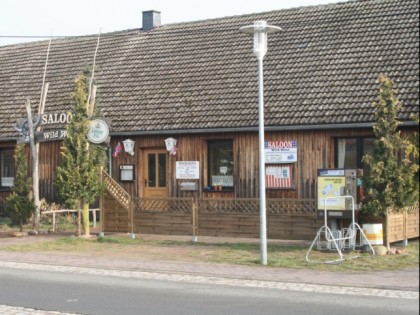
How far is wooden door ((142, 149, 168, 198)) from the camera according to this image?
2370 centimetres

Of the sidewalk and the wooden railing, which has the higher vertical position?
the wooden railing

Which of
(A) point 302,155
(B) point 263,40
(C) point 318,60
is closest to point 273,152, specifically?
(A) point 302,155

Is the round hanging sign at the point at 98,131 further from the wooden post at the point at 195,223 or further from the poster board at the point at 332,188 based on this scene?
the poster board at the point at 332,188

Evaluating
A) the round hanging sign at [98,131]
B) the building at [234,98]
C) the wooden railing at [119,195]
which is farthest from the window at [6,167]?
the wooden railing at [119,195]

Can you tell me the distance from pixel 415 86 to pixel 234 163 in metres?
5.73

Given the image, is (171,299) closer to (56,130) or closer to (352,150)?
(352,150)

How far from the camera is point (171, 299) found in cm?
1086

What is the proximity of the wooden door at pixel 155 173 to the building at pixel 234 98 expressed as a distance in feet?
0.12

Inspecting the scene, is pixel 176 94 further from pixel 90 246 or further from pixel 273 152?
pixel 90 246

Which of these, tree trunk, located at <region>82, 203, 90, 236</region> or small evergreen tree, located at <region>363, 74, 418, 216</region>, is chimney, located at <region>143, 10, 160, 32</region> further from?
small evergreen tree, located at <region>363, 74, 418, 216</region>

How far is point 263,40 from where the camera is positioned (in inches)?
581

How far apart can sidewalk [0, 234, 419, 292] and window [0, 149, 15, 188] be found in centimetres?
1018

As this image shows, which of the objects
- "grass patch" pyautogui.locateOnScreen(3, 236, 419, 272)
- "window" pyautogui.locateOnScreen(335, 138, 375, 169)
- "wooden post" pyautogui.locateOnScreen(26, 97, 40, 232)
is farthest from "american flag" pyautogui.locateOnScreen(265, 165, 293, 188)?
"wooden post" pyautogui.locateOnScreen(26, 97, 40, 232)

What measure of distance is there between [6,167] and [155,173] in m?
7.08
